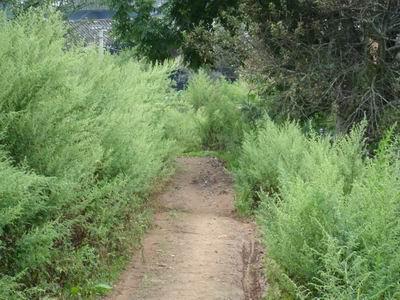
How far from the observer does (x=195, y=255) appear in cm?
672

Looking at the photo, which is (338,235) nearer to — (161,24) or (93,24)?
(161,24)

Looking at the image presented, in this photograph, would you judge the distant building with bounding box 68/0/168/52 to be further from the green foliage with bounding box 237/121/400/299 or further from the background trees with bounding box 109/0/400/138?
the green foliage with bounding box 237/121/400/299

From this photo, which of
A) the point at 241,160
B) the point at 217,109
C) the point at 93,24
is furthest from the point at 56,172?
the point at 93,24

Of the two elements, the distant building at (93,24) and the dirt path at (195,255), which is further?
the distant building at (93,24)

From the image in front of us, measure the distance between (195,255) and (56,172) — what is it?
7.75 ft

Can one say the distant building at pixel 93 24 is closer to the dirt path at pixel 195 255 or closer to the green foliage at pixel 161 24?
the green foliage at pixel 161 24

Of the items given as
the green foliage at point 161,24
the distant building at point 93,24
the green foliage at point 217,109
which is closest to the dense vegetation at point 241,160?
the green foliage at point 161,24

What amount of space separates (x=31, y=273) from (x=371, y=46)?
6.62 m

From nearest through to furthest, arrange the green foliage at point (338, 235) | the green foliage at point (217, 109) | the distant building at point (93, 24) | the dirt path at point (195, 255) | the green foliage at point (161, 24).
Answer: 1. the green foliage at point (338, 235)
2. the dirt path at point (195, 255)
3. the distant building at point (93, 24)
4. the green foliage at point (161, 24)
5. the green foliage at point (217, 109)

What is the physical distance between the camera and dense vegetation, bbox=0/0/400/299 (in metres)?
4.36

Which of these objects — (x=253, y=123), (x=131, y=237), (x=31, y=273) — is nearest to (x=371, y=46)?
(x=253, y=123)

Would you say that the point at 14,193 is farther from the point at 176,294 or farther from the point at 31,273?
the point at 176,294

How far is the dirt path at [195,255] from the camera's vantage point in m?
5.61

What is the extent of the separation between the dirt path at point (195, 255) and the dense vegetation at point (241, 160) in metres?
0.25
